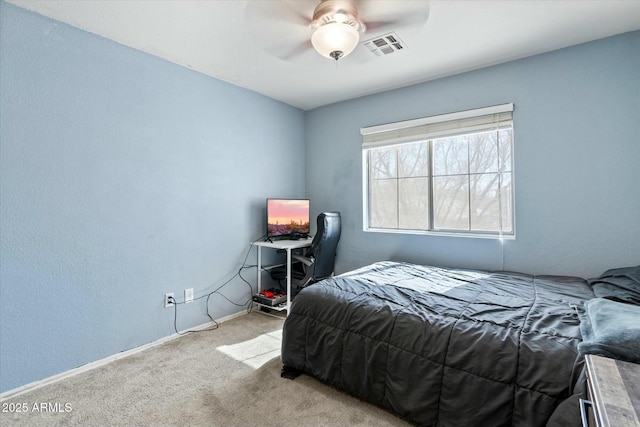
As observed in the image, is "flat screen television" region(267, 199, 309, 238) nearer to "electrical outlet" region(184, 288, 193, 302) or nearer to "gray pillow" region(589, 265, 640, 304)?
"electrical outlet" region(184, 288, 193, 302)

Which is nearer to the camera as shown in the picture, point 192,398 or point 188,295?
point 192,398

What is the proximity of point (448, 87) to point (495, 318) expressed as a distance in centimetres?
220

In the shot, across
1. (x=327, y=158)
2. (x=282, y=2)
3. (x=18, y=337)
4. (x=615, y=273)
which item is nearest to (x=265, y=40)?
(x=282, y=2)

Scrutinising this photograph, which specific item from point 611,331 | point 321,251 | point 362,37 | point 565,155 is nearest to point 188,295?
point 321,251

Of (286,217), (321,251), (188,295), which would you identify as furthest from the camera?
(286,217)

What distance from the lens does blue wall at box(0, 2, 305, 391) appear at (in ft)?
5.86

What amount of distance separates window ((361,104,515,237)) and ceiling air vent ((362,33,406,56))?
0.83 metres

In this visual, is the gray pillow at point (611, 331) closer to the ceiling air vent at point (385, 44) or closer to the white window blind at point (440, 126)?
the white window blind at point (440, 126)

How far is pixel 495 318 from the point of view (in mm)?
1470

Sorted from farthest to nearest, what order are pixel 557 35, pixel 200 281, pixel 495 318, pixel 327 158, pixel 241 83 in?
pixel 327 158
pixel 241 83
pixel 200 281
pixel 557 35
pixel 495 318

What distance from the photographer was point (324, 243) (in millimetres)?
2734

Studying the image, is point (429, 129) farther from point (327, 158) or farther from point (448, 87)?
point (327, 158)

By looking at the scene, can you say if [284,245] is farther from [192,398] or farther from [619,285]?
[619,285]

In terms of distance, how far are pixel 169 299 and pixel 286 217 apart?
1.40 meters
